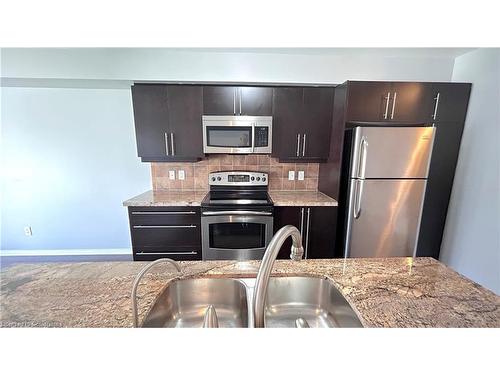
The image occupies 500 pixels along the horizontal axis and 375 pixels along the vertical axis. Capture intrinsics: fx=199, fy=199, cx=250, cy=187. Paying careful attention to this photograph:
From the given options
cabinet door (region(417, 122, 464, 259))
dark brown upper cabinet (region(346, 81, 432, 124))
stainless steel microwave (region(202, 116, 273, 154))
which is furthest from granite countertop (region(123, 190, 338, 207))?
cabinet door (region(417, 122, 464, 259))

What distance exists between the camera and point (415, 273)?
81 cm

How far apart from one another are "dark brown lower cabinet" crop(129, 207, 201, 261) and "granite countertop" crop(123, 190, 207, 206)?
5 cm

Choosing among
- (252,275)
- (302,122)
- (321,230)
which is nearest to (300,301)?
(252,275)

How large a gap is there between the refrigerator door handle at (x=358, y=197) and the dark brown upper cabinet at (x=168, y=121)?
1596 millimetres

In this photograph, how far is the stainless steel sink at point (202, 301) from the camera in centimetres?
76

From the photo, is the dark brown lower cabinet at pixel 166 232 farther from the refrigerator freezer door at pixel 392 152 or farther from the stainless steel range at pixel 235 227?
the refrigerator freezer door at pixel 392 152

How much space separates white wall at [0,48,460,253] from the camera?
1.95m

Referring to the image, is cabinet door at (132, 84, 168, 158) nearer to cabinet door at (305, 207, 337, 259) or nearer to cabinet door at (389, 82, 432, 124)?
cabinet door at (305, 207, 337, 259)

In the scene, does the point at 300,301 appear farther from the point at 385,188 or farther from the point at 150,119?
the point at 150,119

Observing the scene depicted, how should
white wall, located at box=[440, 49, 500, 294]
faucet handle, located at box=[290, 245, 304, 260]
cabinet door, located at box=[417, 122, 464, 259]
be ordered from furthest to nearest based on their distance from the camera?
cabinet door, located at box=[417, 122, 464, 259] < white wall, located at box=[440, 49, 500, 294] < faucet handle, located at box=[290, 245, 304, 260]

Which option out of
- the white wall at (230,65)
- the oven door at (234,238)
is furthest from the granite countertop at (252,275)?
the white wall at (230,65)

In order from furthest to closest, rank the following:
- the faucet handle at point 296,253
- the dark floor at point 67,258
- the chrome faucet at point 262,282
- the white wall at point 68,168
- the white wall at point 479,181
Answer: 1. the dark floor at point 67,258
2. the white wall at point 68,168
3. the white wall at point 479,181
4. the faucet handle at point 296,253
5. the chrome faucet at point 262,282

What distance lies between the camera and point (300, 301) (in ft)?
2.74
